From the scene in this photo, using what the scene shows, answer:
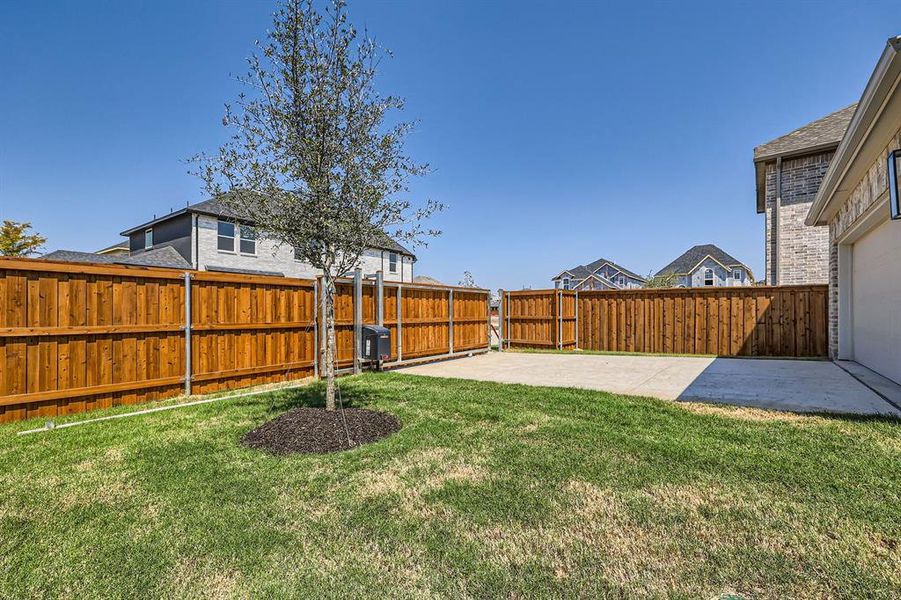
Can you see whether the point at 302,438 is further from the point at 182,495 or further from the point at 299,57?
the point at 299,57

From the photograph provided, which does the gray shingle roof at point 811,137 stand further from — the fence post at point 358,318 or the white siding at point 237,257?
the white siding at point 237,257

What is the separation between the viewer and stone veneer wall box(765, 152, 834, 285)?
12664mm

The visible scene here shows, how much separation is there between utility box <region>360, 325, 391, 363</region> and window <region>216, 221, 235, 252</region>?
15.0 meters

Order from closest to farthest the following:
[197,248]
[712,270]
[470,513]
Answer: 1. [470,513]
2. [197,248]
3. [712,270]

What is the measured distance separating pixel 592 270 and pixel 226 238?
36515 millimetres

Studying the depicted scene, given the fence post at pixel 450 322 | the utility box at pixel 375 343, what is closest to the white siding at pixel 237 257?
the fence post at pixel 450 322

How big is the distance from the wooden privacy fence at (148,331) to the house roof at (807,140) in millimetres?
13339

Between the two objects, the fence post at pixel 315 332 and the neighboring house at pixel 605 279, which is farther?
the neighboring house at pixel 605 279

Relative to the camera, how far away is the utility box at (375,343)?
8156 mm

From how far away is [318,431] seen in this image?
13.7ft

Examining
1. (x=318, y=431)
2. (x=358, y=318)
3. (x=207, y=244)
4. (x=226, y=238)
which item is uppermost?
(x=226, y=238)

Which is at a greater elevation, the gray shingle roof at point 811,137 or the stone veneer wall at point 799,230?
the gray shingle roof at point 811,137

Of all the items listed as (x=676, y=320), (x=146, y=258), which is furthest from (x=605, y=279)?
(x=146, y=258)

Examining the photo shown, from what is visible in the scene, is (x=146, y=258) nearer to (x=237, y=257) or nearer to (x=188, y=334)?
→ (x=237, y=257)
